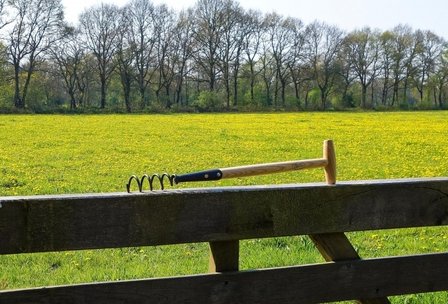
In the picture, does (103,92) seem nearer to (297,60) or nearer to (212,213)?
(297,60)

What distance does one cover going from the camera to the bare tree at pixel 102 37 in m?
85.4

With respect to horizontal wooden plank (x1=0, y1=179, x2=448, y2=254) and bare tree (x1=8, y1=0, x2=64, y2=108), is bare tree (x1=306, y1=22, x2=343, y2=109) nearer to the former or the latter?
bare tree (x1=8, y1=0, x2=64, y2=108)

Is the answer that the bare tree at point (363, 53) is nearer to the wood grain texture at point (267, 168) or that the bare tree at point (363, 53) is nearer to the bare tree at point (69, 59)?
the bare tree at point (69, 59)

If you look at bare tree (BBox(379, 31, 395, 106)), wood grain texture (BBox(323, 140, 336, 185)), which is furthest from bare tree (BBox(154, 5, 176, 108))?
wood grain texture (BBox(323, 140, 336, 185))

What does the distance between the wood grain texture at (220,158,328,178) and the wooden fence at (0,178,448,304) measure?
0.10m

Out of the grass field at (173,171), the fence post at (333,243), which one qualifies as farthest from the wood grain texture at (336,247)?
the grass field at (173,171)

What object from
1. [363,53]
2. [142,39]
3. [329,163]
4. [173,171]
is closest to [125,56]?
[142,39]

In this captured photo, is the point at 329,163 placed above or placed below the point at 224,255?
above

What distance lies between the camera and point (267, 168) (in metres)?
2.72

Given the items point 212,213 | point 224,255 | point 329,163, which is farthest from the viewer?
point 329,163

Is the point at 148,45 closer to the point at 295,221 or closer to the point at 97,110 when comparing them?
the point at 97,110

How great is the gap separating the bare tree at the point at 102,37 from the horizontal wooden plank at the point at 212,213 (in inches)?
3335

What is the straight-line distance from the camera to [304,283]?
2732 mm

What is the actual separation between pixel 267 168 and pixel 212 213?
375 mm
